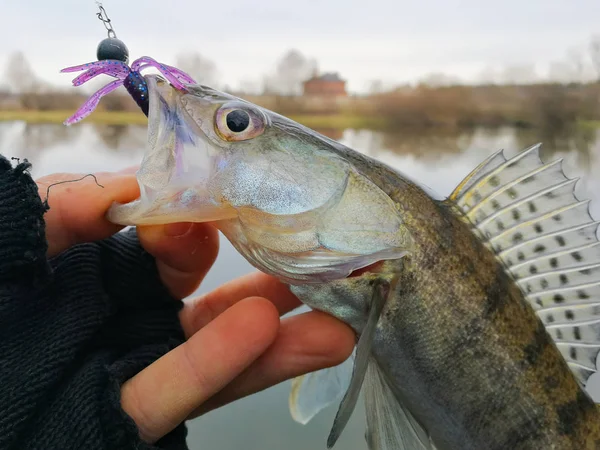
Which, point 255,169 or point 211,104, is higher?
point 211,104

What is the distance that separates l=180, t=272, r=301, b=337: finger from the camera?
1265mm

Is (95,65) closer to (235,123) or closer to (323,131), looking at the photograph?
(235,123)

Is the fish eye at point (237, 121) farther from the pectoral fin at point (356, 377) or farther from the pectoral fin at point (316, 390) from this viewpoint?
the pectoral fin at point (316, 390)

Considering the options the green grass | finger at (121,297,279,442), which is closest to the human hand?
finger at (121,297,279,442)

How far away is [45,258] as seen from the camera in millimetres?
942

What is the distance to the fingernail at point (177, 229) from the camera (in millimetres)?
1030

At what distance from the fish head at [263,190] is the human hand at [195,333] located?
0.26 feet

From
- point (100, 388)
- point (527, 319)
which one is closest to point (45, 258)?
point (100, 388)

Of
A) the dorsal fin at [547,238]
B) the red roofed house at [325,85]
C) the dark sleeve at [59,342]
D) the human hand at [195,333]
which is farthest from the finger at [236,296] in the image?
the red roofed house at [325,85]

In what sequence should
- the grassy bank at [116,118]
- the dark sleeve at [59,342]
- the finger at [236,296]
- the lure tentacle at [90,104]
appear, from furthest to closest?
the grassy bank at [116,118] → the finger at [236,296] → the lure tentacle at [90,104] → the dark sleeve at [59,342]

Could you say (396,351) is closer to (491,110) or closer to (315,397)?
(315,397)

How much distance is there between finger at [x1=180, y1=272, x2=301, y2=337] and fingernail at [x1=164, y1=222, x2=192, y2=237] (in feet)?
0.94

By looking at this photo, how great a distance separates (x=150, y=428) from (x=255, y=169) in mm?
504

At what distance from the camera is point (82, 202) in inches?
37.8
